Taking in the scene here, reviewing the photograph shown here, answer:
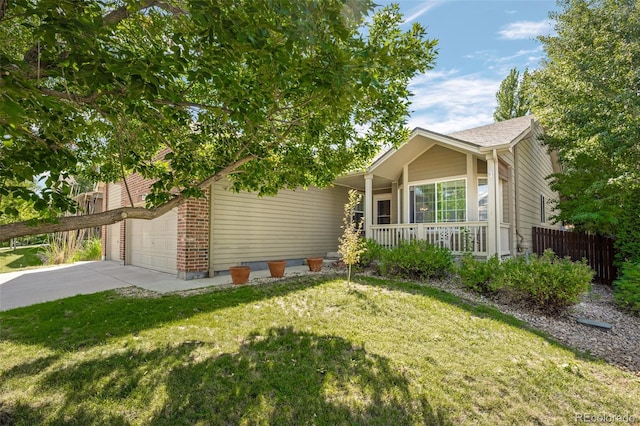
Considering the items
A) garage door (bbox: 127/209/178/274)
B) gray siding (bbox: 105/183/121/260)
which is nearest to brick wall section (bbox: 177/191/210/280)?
garage door (bbox: 127/209/178/274)

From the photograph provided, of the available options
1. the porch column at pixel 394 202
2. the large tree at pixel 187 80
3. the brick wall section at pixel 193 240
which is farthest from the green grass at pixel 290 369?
the porch column at pixel 394 202

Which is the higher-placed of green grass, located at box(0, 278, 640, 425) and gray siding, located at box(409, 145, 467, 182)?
gray siding, located at box(409, 145, 467, 182)

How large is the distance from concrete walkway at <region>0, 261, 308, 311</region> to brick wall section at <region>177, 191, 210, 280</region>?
1.11 ft

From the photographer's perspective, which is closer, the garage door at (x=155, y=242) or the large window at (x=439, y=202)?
the garage door at (x=155, y=242)

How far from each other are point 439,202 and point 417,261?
327 centimetres

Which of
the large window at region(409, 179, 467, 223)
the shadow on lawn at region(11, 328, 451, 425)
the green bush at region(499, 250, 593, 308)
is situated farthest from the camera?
the large window at region(409, 179, 467, 223)

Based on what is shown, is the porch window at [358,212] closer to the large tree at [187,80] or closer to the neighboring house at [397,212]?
the neighboring house at [397,212]

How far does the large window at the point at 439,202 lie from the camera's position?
975 centimetres

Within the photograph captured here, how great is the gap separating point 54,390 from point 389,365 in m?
3.40

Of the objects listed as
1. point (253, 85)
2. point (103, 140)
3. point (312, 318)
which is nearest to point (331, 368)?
point (312, 318)

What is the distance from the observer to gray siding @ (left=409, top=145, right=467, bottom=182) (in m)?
9.80

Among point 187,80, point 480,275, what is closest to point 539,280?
point 480,275

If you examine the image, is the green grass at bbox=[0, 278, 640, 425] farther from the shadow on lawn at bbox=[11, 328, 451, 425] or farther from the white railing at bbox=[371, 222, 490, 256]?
the white railing at bbox=[371, 222, 490, 256]

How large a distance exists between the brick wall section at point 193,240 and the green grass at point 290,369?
263 centimetres
